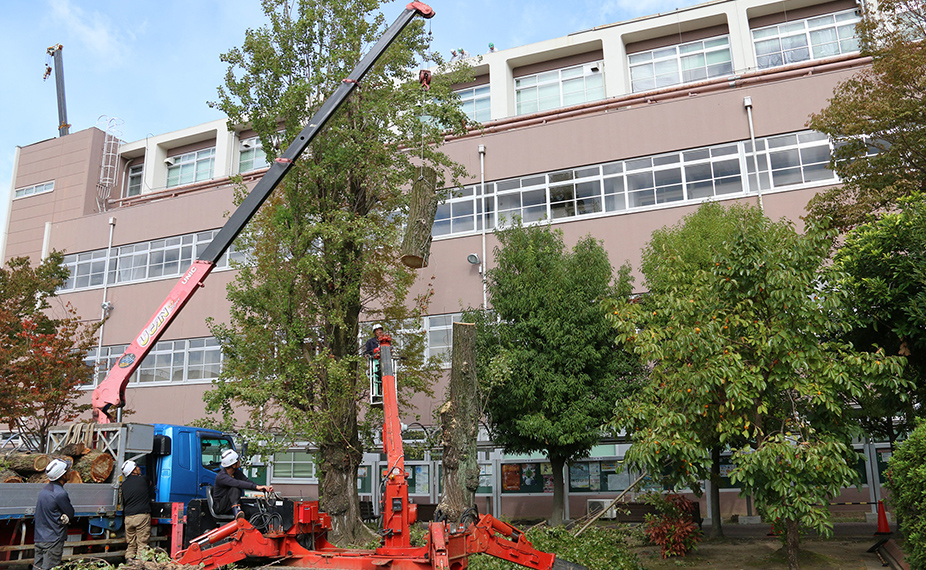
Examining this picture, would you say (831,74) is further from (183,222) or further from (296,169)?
(183,222)

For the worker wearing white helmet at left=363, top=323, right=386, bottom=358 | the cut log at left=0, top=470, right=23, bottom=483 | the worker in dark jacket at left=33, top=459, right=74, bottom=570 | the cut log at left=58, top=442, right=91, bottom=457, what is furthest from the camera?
the cut log at left=58, top=442, right=91, bottom=457

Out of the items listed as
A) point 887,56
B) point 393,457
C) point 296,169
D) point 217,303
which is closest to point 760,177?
point 887,56

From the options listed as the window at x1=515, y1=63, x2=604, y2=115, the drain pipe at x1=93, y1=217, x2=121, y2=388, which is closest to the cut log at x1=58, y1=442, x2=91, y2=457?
the drain pipe at x1=93, y1=217, x2=121, y2=388

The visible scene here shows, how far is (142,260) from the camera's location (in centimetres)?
2772

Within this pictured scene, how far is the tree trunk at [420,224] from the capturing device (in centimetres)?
1110

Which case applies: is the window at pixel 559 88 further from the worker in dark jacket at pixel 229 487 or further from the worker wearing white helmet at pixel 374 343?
the worker in dark jacket at pixel 229 487

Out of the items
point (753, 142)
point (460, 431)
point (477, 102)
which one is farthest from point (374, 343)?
point (477, 102)

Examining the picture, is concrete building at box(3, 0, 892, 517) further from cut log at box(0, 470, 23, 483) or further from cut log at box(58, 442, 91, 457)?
cut log at box(0, 470, 23, 483)

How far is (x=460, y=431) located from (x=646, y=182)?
12.6 m

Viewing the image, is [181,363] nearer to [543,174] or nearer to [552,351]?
[543,174]

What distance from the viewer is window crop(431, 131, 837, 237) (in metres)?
19.6

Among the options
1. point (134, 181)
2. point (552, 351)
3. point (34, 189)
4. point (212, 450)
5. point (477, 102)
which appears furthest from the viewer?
point (134, 181)

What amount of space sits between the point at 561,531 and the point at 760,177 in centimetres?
1217

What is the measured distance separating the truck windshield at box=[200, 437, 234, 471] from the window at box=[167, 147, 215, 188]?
66.8ft
